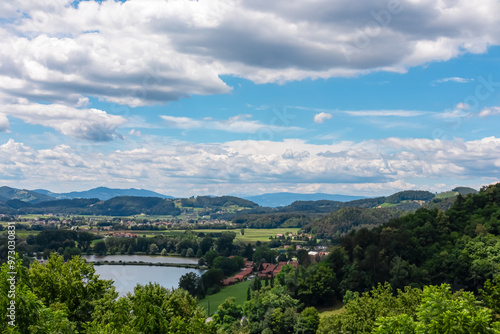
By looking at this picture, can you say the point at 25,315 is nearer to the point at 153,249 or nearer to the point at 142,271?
the point at 142,271

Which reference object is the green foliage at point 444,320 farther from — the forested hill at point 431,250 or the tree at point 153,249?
the tree at point 153,249

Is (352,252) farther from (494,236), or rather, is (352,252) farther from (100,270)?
(100,270)

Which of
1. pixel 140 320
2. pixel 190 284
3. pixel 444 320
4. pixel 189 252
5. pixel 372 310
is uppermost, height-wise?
pixel 444 320

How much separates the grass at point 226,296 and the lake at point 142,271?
7958 millimetres

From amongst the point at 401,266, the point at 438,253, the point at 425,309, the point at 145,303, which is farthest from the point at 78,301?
the point at 438,253

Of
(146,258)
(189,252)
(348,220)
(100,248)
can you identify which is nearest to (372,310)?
(189,252)

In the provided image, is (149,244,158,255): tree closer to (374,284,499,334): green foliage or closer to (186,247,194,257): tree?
(186,247,194,257): tree

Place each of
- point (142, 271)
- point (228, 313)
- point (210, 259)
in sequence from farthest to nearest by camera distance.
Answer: point (210, 259) < point (142, 271) < point (228, 313)

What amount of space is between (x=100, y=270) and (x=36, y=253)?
86.3 ft

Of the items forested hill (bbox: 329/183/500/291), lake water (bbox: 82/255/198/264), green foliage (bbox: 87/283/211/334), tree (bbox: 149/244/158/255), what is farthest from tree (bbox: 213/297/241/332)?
tree (bbox: 149/244/158/255)

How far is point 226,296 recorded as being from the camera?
76812 millimetres

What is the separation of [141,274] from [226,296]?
3107 centimetres

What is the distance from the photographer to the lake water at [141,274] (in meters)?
85.3

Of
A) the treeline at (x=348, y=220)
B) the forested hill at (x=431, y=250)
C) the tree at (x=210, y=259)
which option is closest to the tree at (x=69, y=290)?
the forested hill at (x=431, y=250)
